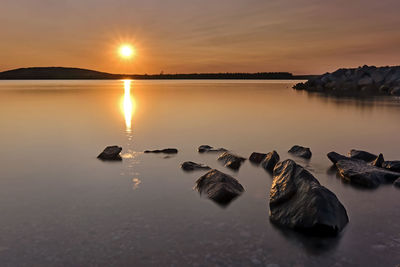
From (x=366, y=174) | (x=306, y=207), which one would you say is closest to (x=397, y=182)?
(x=366, y=174)

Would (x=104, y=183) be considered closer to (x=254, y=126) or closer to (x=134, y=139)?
(x=134, y=139)

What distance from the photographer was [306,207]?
21.5 ft

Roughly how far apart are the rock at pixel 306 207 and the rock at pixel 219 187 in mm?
1080

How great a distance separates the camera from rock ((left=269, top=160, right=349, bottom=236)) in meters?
6.26

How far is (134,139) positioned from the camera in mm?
16062

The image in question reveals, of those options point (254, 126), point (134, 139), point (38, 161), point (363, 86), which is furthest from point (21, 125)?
point (363, 86)

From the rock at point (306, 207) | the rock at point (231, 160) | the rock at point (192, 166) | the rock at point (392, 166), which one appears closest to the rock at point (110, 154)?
the rock at point (192, 166)

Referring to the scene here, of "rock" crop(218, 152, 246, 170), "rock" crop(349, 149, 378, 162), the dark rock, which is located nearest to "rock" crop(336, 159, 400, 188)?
the dark rock

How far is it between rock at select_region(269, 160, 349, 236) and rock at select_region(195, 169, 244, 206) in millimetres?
1080

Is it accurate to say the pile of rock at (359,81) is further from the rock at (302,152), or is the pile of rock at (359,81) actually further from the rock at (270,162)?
the rock at (270,162)

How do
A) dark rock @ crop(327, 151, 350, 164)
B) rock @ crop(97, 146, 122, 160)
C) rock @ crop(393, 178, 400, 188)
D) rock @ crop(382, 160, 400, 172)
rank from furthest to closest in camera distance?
rock @ crop(97, 146, 122, 160), dark rock @ crop(327, 151, 350, 164), rock @ crop(382, 160, 400, 172), rock @ crop(393, 178, 400, 188)

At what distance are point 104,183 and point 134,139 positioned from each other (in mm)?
6912

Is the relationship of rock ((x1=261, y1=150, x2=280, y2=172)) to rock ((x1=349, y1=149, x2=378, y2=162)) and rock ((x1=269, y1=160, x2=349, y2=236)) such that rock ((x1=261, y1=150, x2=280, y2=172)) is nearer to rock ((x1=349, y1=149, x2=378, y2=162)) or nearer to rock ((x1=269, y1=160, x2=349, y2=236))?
rock ((x1=269, y1=160, x2=349, y2=236))

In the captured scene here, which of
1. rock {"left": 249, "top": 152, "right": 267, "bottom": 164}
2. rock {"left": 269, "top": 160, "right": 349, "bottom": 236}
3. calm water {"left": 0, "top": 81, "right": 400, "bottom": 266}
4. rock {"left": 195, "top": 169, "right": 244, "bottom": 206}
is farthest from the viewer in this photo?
rock {"left": 249, "top": 152, "right": 267, "bottom": 164}
